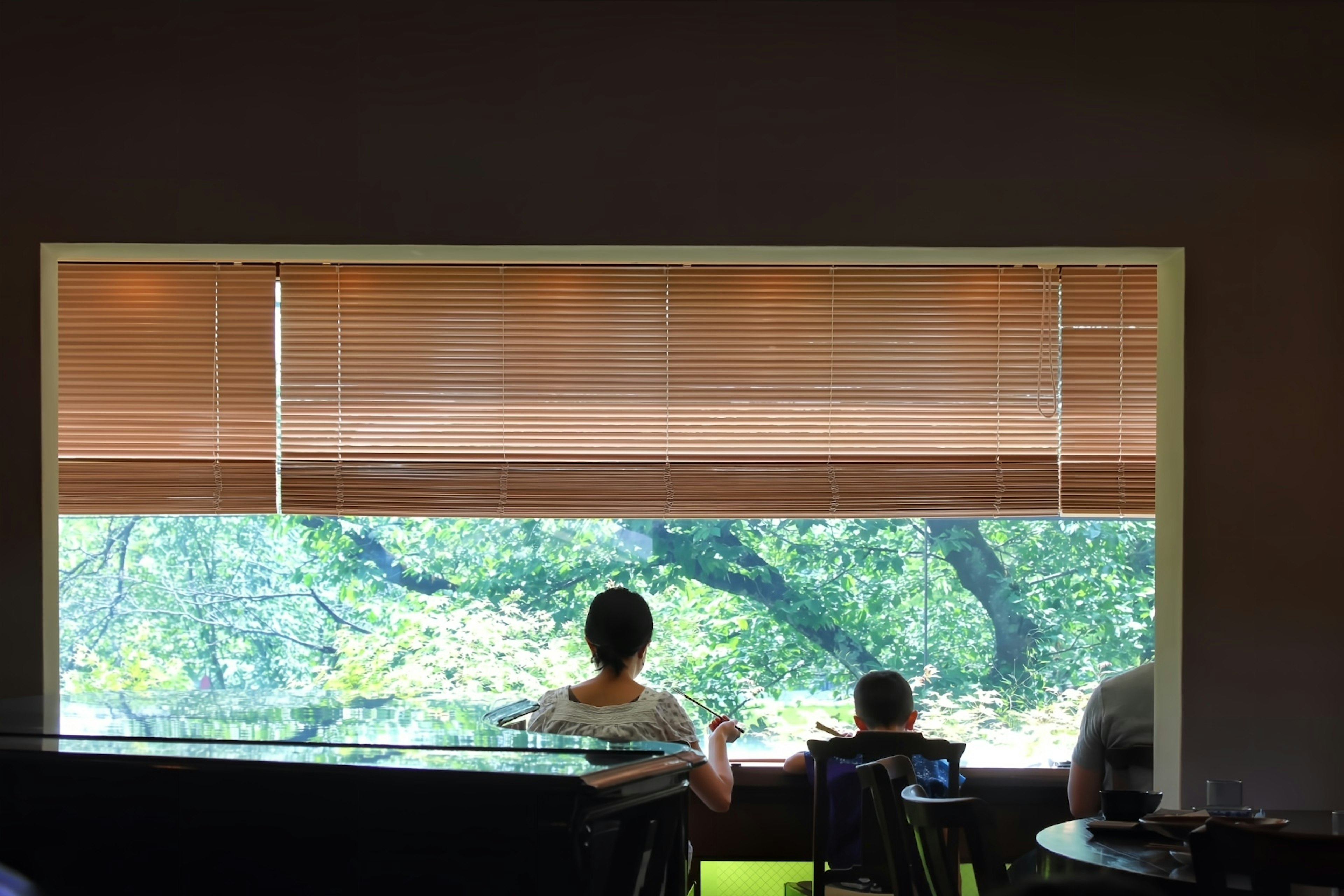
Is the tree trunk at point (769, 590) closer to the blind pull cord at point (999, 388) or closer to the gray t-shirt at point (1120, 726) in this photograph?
the blind pull cord at point (999, 388)

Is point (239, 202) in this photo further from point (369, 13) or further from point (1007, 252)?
point (1007, 252)

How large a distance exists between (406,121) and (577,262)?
0.81 meters

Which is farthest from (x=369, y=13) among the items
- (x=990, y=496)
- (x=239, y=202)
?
(x=990, y=496)

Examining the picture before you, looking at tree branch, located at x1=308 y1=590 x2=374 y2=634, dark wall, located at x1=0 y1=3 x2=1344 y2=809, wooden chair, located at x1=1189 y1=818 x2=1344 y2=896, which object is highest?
dark wall, located at x1=0 y1=3 x2=1344 y2=809

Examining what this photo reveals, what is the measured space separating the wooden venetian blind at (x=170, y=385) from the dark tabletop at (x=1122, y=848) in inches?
104

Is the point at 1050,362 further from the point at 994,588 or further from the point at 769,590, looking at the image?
the point at 769,590

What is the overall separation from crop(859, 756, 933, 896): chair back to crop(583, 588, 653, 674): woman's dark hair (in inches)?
25.6

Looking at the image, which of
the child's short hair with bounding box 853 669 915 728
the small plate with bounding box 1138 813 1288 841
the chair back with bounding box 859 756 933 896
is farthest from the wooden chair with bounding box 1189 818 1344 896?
the child's short hair with bounding box 853 669 915 728

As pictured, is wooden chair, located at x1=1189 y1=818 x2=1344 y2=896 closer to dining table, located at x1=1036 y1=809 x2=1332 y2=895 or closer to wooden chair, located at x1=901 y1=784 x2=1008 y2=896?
dining table, located at x1=1036 y1=809 x2=1332 y2=895

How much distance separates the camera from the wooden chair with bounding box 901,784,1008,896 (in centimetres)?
212

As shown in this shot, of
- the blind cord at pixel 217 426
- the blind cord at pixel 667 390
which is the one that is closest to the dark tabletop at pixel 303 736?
the blind cord at pixel 217 426

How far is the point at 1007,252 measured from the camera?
3.08 metres

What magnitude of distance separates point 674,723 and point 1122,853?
1.02 meters

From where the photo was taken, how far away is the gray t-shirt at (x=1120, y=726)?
3119 mm
